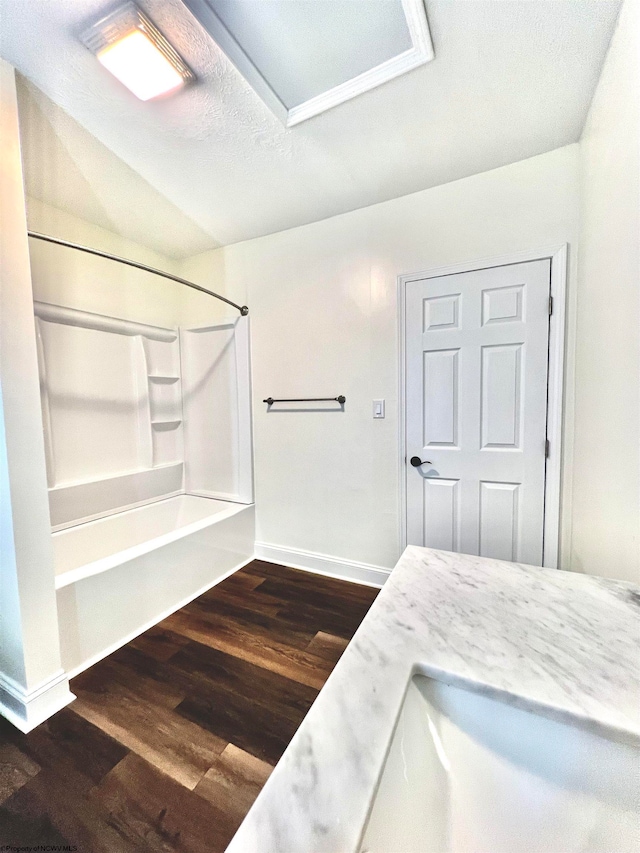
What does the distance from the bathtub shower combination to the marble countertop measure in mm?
1464

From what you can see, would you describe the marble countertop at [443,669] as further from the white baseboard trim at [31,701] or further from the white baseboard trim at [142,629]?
the white baseboard trim at [142,629]

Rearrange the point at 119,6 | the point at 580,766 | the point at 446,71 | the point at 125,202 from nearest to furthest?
the point at 580,766, the point at 119,6, the point at 446,71, the point at 125,202

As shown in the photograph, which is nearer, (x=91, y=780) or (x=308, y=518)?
(x=91, y=780)

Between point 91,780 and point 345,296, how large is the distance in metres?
2.39

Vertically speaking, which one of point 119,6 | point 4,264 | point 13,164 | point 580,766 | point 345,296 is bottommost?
point 580,766

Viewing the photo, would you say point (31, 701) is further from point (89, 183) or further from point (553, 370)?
point (553, 370)

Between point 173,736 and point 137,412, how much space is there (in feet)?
6.74

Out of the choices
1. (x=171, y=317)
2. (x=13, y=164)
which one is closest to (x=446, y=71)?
(x=13, y=164)

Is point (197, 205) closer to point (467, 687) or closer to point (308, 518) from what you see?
point (308, 518)

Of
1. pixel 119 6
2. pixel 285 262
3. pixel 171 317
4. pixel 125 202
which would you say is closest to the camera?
pixel 119 6

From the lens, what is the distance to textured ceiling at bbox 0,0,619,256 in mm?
1179

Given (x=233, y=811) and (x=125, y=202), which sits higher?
(x=125, y=202)

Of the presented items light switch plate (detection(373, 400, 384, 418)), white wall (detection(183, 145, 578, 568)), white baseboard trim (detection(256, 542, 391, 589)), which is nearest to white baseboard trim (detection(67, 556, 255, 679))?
white baseboard trim (detection(256, 542, 391, 589))

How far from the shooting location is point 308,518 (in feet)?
7.90
